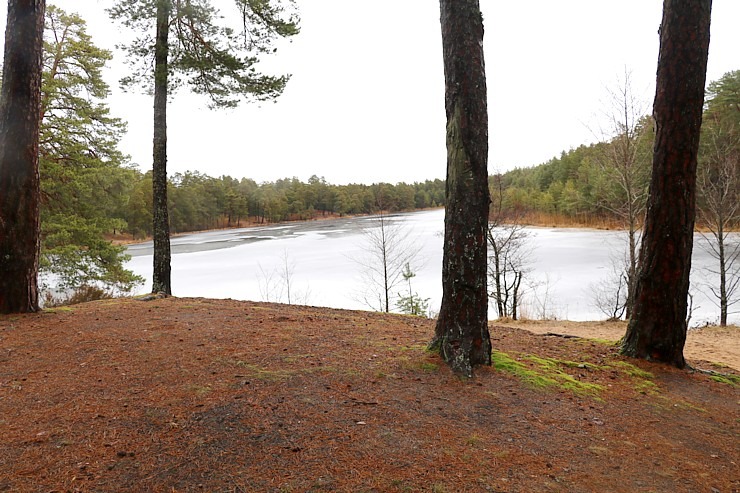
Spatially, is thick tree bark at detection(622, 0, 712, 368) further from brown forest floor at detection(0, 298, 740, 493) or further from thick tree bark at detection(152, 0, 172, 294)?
thick tree bark at detection(152, 0, 172, 294)

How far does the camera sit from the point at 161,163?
7.20 meters

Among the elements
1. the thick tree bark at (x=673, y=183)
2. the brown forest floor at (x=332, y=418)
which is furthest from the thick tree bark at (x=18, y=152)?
the thick tree bark at (x=673, y=183)

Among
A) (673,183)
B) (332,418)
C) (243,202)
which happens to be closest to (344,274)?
(673,183)

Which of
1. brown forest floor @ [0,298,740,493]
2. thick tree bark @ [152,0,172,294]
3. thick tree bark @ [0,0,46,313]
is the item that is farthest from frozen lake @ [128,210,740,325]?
brown forest floor @ [0,298,740,493]

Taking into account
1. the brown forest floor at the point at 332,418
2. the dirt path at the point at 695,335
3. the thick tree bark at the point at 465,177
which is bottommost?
the dirt path at the point at 695,335

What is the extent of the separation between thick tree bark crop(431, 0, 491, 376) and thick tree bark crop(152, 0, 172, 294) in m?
5.62

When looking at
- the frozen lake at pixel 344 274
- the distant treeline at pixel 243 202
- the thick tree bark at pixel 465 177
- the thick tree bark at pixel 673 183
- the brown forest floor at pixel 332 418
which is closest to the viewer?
the brown forest floor at pixel 332 418

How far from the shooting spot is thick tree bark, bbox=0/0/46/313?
4.38 meters

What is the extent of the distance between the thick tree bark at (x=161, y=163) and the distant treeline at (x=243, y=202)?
2289 cm

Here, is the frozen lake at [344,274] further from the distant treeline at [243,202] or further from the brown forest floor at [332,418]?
the distant treeline at [243,202]

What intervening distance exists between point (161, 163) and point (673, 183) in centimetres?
720

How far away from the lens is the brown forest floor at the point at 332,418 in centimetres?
185

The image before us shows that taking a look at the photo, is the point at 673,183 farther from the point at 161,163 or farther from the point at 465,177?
the point at 161,163

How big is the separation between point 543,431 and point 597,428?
394mm
